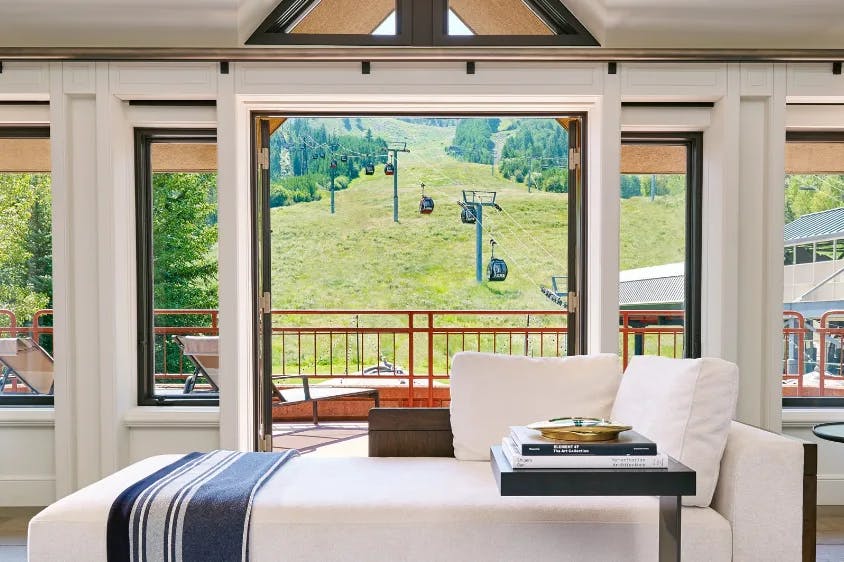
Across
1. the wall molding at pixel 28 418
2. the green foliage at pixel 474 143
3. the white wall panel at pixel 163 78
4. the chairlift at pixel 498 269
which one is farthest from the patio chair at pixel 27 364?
the green foliage at pixel 474 143

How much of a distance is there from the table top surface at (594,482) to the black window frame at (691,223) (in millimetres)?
2267

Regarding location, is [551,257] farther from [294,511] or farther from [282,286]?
[294,511]

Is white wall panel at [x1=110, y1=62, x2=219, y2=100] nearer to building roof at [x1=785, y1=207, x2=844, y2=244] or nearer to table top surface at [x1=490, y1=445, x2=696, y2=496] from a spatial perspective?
table top surface at [x1=490, y1=445, x2=696, y2=496]

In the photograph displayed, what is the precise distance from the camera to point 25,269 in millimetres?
4008

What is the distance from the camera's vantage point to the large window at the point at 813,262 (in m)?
4.01

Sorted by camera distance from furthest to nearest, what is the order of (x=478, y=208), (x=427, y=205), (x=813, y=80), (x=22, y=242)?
1. (x=478, y=208)
2. (x=427, y=205)
3. (x=22, y=242)
4. (x=813, y=80)

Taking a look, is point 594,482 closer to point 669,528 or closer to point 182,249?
point 669,528

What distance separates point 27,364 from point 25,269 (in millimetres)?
531

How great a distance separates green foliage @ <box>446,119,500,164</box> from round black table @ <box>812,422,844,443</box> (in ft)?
23.8

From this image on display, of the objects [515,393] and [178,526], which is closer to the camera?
[178,526]

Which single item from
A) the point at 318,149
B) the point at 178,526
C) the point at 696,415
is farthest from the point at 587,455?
the point at 318,149

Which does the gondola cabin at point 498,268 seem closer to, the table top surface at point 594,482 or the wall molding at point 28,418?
the wall molding at point 28,418

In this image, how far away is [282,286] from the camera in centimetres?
954

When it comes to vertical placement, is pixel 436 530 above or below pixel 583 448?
below
